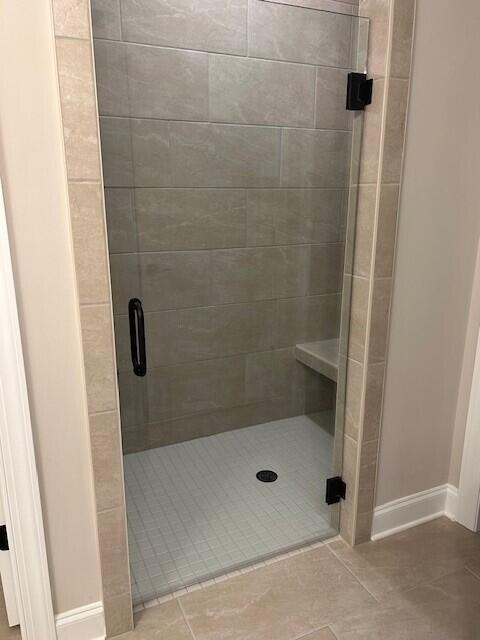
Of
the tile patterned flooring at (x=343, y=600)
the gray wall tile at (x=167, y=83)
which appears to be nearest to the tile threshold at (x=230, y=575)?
the tile patterned flooring at (x=343, y=600)

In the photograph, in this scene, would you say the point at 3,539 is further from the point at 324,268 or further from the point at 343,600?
the point at 324,268

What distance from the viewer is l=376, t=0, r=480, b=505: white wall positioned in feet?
5.12

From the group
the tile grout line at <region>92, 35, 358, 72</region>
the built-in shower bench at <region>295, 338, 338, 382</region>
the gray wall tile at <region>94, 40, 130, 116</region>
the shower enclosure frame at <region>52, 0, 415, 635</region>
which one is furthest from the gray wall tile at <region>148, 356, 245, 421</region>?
the tile grout line at <region>92, 35, 358, 72</region>

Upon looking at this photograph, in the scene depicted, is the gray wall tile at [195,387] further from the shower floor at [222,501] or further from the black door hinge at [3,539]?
the black door hinge at [3,539]

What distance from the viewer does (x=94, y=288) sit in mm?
1263

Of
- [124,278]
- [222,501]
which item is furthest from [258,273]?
[222,501]

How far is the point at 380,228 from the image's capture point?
160cm

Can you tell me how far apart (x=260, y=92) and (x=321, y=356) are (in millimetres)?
1234

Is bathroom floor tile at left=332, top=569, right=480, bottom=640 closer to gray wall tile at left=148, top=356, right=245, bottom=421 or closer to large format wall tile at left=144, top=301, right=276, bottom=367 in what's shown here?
gray wall tile at left=148, top=356, right=245, bottom=421

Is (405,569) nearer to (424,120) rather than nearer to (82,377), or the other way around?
(82,377)

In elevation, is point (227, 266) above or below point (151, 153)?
below

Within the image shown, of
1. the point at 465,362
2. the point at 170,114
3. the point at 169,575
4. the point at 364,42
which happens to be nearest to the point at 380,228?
the point at 364,42

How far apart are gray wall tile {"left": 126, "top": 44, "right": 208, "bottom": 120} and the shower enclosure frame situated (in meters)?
0.63

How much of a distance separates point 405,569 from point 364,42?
5.91 feet
